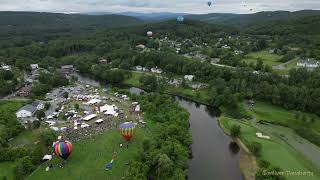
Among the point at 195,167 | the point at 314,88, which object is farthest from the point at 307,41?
the point at 195,167

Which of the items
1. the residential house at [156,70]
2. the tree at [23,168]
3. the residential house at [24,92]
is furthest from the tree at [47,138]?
the residential house at [156,70]

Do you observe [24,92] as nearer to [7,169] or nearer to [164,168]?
[7,169]

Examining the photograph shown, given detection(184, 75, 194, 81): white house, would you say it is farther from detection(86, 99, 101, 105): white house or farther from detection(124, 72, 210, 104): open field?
detection(86, 99, 101, 105): white house

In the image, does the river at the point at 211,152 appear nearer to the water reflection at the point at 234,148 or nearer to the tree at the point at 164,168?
the water reflection at the point at 234,148

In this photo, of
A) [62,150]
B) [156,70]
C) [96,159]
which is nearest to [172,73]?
[156,70]

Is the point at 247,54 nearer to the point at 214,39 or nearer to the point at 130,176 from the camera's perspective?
the point at 214,39

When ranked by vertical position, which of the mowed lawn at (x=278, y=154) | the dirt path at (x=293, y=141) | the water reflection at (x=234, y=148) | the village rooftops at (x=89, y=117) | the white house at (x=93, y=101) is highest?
the white house at (x=93, y=101)
